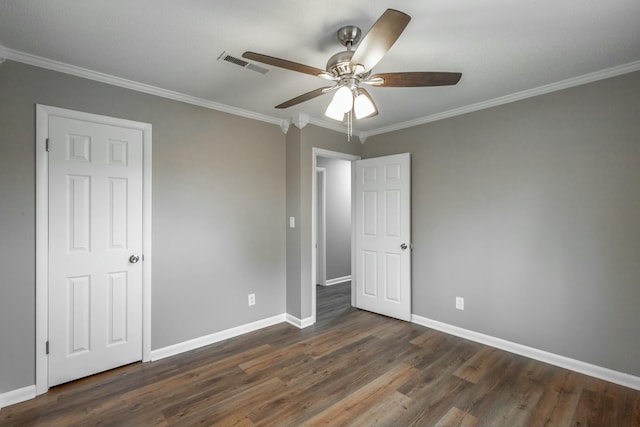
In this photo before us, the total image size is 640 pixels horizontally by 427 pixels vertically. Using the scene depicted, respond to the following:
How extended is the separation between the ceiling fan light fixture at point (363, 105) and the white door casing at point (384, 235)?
168 cm

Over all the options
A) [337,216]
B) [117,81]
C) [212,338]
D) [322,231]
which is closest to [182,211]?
[117,81]

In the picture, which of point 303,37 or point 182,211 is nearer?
point 303,37

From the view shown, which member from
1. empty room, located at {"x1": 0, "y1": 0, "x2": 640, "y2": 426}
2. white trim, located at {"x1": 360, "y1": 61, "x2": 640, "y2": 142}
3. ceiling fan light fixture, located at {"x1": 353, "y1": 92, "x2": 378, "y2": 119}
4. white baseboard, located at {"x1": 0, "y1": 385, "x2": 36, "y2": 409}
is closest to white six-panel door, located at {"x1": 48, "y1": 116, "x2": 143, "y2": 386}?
empty room, located at {"x1": 0, "y1": 0, "x2": 640, "y2": 426}

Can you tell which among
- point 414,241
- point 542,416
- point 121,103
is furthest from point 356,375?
point 121,103

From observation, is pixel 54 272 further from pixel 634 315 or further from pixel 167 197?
pixel 634 315

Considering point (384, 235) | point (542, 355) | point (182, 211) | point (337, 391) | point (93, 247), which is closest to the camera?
point (337, 391)

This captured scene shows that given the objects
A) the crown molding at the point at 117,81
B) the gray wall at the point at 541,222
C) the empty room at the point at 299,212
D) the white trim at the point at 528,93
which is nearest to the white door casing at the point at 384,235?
the empty room at the point at 299,212

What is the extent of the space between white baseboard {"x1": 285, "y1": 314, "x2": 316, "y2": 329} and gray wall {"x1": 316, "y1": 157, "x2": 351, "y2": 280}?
1846mm

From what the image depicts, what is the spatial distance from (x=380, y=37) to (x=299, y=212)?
228cm

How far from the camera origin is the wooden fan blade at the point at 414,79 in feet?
5.62

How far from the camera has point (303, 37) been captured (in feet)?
6.23

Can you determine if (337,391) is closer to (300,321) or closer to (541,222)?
(300,321)

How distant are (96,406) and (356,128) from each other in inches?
144

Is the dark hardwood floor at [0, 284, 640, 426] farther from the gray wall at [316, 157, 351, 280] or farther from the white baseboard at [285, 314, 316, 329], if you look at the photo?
the gray wall at [316, 157, 351, 280]
